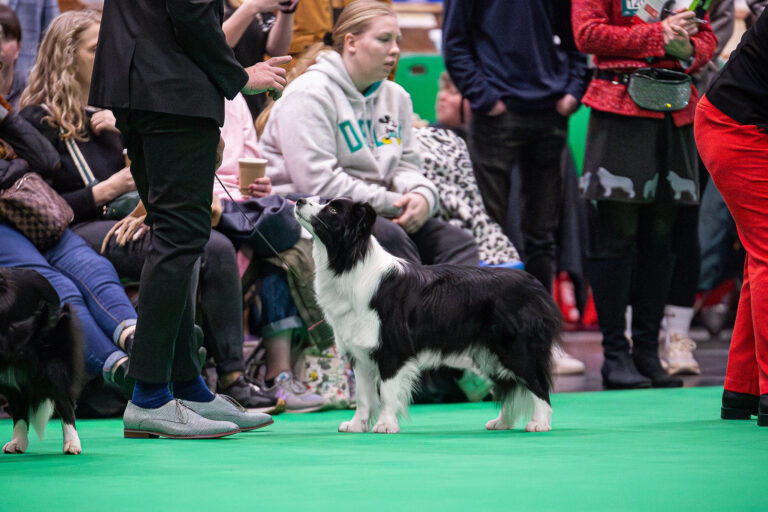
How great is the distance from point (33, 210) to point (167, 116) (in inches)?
50.4

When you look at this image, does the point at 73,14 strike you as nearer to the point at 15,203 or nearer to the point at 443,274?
the point at 15,203

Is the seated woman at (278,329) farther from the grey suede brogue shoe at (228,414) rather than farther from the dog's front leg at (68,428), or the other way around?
the dog's front leg at (68,428)

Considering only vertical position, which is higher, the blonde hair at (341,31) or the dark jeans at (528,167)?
the blonde hair at (341,31)

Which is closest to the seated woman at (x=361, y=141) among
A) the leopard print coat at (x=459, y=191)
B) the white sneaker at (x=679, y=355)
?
the leopard print coat at (x=459, y=191)

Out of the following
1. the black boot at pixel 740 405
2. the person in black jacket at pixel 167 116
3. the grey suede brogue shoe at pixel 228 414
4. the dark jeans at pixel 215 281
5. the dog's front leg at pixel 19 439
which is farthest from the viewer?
the dark jeans at pixel 215 281

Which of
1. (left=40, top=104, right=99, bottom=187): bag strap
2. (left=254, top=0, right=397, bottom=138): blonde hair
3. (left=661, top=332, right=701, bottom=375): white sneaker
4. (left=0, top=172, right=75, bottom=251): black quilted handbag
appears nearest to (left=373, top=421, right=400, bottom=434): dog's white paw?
(left=0, top=172, right=75, bottom=251): black quilted handbag

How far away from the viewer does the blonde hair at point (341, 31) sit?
194 inches

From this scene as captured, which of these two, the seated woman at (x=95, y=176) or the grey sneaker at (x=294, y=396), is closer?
the seated woman at (x=95, y=176)

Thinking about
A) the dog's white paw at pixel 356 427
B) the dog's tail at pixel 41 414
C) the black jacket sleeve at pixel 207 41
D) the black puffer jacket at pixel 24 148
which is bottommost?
the dog's white paw at pixel 356 427

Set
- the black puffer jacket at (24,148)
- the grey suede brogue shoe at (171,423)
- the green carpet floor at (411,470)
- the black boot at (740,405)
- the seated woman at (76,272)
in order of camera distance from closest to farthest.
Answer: the green carpet floor at (411,470) < the grey suede brogue shoe at (171,423) < the black boot at (740,405) < the seated woman at (76,272) < the black puffer jacket at (24,148)

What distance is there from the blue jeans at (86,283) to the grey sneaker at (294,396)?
73cm

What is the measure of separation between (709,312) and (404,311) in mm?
5400

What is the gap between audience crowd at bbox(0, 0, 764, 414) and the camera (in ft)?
14.3

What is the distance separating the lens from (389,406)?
11.8 ft
